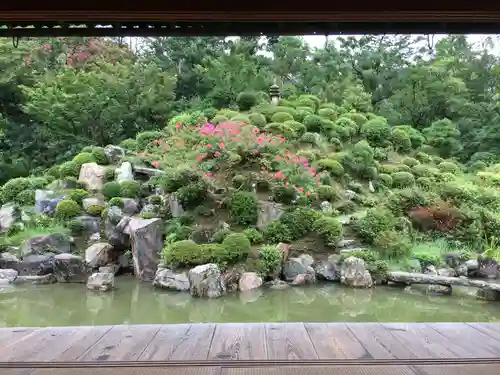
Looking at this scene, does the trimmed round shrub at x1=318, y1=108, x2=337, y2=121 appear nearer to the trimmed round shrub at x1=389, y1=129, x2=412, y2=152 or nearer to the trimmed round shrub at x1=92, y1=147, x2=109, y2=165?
the trimmed round shrub at x1=389, y1=129, x2=412, y2=152

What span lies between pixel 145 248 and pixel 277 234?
196cm

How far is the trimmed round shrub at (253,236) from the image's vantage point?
6.65 meters

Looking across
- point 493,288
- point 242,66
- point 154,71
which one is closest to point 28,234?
point 154,71

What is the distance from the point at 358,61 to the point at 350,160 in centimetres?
400

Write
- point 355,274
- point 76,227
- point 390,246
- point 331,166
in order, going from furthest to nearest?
point 331,166, point 76,227, point 390,246, point 355,274

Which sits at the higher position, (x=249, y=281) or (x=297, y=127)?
(x=297, y=127)

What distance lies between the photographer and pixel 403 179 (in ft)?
29.5

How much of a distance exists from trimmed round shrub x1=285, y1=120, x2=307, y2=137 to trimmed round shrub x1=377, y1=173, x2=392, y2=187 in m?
1.79

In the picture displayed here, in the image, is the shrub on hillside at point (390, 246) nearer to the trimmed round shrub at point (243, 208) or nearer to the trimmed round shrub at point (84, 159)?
the trimmed round shrub at point (243, 208)

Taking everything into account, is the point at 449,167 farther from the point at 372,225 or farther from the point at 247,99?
the point at 247,99

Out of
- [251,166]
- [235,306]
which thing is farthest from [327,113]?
[235,306]

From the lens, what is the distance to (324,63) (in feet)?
37.8

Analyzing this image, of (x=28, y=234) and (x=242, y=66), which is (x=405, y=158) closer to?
(x=242, y=66)

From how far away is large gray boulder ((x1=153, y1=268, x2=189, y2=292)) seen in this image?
19.1ft
